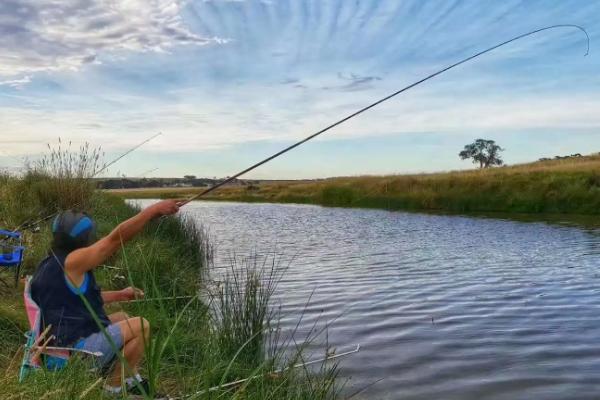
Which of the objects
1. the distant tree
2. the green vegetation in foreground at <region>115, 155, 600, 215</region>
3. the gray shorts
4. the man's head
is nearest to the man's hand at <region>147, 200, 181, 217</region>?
the man's head

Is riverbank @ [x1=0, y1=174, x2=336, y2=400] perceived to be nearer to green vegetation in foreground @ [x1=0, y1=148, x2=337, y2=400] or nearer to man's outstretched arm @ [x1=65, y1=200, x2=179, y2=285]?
green vegetation in foreground @ [x1=0, y1=148, x2=337, y2=400]

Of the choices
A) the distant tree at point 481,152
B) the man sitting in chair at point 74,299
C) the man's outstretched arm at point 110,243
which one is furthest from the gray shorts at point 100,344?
the distant tree at point 481,152

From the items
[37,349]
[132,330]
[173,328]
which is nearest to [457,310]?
[132,330]

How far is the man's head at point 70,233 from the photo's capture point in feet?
12.0

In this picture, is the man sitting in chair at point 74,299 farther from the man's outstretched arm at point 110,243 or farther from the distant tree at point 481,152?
the distant tree at point 481,152

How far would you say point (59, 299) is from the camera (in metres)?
3.65

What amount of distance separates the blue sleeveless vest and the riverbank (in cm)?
30

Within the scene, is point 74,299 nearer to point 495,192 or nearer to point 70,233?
point 70,233

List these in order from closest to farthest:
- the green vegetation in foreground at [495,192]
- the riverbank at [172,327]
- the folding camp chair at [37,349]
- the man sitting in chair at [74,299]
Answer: the riverbank at [172,327] < the folding camp chair at [37,349] < the man sitting in chair at [74,299] < the green vegetation in foreground at [495,192]

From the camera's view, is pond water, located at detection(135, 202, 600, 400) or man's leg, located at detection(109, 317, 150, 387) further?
pond water, located at detection(135, 202, 600, 400)

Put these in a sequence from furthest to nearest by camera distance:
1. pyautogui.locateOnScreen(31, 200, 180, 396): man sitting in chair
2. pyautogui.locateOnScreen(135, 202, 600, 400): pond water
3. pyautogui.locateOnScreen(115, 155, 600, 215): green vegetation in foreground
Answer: pyautogui.locateOnScreen(115, 155, 600, 215): green vegetation in foreground, pyautogui.locateOnScreen(135, 202, 600, 400): pond water, pyautogui.locateOnScreen(31, 200, 180, 396): man sitting in chair

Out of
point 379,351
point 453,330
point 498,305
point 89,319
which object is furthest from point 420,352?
point 89,319

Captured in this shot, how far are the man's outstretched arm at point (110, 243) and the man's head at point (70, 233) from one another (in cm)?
16

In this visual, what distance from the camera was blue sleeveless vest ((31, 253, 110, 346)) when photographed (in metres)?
3.65
